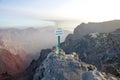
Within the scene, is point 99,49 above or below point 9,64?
above

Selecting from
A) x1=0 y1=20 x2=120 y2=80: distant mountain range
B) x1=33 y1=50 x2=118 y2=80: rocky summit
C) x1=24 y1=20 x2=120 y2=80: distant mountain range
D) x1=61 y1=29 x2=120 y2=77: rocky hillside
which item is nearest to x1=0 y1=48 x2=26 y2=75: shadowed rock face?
x1=0 y1=20 x2=120 y2=80: distant mountain range

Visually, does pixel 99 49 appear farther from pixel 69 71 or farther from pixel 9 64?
pixel 9 64

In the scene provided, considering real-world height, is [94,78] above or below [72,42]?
above

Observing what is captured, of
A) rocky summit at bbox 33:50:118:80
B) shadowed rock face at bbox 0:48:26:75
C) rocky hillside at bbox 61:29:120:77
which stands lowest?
Answer: shadowed rock face at bbox 0:48:26:75

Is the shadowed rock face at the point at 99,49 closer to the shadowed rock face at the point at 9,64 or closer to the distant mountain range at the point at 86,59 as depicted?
the distant mountain range at the point at 86,59

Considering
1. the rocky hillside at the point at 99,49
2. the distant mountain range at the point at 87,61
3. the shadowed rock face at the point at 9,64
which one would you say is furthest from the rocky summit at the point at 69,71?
the shadowed rock face at the point at 9,64

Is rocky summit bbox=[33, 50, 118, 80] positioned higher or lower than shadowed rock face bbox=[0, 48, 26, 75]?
higher

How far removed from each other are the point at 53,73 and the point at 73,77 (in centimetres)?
280

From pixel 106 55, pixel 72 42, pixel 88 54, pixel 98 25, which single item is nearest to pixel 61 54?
pixel 106 55

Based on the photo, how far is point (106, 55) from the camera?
66.5 meters

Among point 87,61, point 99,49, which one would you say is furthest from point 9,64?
point 87,61

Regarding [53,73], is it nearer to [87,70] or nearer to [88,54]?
[87,70]

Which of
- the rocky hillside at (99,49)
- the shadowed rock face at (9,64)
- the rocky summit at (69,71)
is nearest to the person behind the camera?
the rocky summit at (69,71)

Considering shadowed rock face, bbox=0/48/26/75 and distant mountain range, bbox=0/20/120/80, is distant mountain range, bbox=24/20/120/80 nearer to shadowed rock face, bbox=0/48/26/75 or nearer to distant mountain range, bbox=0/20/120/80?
distant mountain range, bbox=0/20/120/80
